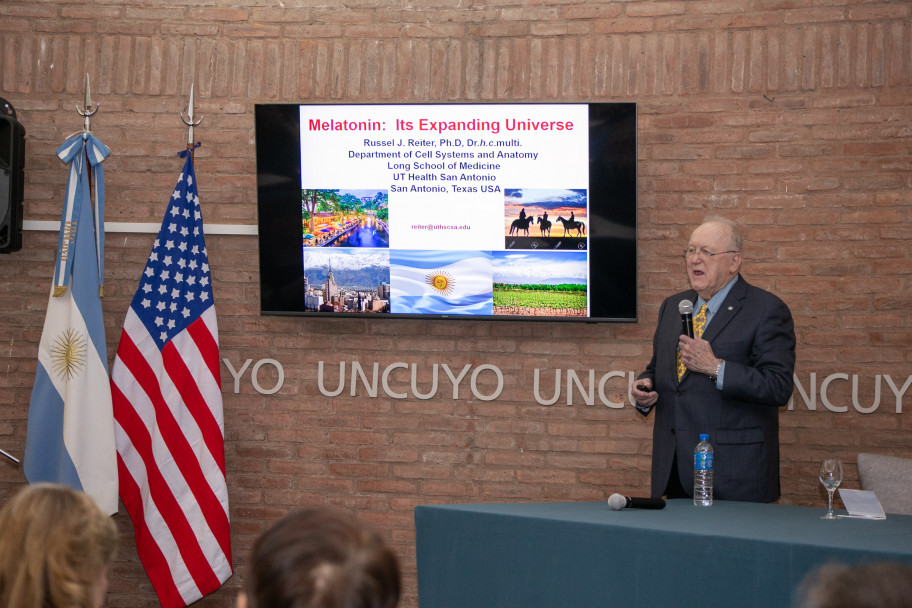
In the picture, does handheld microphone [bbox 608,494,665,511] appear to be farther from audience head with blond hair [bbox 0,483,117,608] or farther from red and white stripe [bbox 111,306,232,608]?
red and white stripe [bbox 111,306,232,608]

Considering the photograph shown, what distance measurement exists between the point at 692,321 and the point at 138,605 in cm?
305

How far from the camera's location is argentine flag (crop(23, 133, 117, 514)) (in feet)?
13.5

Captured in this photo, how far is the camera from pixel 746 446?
3.33m

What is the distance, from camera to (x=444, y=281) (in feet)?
14.0

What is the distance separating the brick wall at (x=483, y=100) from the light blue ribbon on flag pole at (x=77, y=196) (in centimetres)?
21

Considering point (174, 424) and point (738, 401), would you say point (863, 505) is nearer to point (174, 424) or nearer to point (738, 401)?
point (738, 401)

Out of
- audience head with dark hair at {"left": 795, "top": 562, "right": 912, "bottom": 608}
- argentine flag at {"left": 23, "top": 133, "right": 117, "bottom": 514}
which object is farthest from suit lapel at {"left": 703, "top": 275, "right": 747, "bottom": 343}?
argentine flag at {"left": 23, "top": 133, "right": 117, "bottom": 514}

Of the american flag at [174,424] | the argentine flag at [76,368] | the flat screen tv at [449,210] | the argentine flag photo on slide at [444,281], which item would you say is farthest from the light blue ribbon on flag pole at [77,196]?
the argentine flag photo on slide at [444,281]

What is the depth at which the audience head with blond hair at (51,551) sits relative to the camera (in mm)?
1301

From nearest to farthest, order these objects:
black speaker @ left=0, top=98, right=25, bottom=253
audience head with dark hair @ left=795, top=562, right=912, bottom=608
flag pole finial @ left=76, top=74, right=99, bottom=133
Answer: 1. audience head with dark hair @ left=795, top=562, right=912, bottom=608
2. black speaker @ left=0, top=98, right=25, bottom=253
3. flag pole finial @ left=76, top=74, right=99, bottom=133

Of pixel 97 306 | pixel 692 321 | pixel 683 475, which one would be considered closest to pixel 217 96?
pixel 97 306

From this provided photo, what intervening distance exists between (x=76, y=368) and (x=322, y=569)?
3557 millimetres

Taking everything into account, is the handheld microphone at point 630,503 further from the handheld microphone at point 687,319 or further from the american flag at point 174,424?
the american flag at point 174,424

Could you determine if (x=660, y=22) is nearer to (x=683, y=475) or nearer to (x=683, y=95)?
(x=683, y=95)
